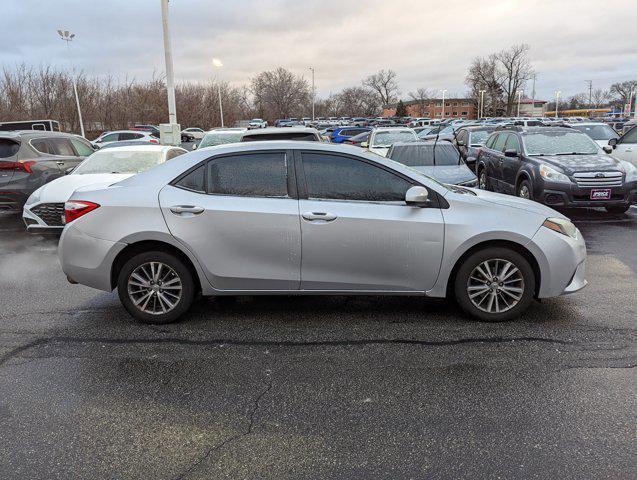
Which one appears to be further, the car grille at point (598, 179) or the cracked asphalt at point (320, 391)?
the car grille at point (598, 179)

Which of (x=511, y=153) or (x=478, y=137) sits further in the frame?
(x=478, y=137)

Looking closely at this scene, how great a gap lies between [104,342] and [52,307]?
1.35 meters

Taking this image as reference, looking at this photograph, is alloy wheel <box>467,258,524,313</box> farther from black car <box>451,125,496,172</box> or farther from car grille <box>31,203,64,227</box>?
black car <box>451,125,496,172</box>

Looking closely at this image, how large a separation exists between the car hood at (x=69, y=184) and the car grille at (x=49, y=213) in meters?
0.10

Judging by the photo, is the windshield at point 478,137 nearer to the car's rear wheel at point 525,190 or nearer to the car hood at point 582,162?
the car's rear wheel at point 525,190

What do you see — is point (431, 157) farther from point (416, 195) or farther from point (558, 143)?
point (416, 195)

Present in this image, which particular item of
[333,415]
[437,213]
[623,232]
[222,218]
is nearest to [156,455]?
[333,415]

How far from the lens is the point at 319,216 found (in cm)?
437

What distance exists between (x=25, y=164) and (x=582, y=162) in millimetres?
10575

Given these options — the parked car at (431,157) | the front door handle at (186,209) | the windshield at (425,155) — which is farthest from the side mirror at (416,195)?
the windshield at (425,155)

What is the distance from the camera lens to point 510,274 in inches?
Result: 176

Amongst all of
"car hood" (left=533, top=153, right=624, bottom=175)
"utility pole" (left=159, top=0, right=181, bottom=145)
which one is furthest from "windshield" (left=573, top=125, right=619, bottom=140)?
"utility pole" (left=159, top=0, right=181, bottom=145)

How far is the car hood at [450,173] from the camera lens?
9.84 m

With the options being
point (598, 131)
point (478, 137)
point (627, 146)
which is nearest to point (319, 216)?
point (627, 146)
